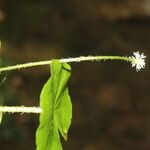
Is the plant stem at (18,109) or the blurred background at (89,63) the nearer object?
the plant stem at (18,109)

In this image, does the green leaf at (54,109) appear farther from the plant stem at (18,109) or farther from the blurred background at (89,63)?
the blurred background at (89,63)

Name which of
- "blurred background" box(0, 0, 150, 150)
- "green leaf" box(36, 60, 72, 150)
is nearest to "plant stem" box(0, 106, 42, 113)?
"green leaf" box(36, 60, 72, 150)

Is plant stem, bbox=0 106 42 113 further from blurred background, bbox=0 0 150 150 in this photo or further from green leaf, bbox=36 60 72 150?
blurred background, bbox=0 0 150 150

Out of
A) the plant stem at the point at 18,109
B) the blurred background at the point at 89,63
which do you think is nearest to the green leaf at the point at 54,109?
the plant stem at the point at 18,109

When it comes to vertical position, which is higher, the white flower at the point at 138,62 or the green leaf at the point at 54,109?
the white flower at the point at 138,62

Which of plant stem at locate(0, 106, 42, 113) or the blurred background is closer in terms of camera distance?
plant stem at locate(0, 106, 42, 113)

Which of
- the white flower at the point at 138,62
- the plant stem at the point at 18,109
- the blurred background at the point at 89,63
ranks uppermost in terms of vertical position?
the blurred background at the point at 89,63

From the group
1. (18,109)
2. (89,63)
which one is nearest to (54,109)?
(18,109)
